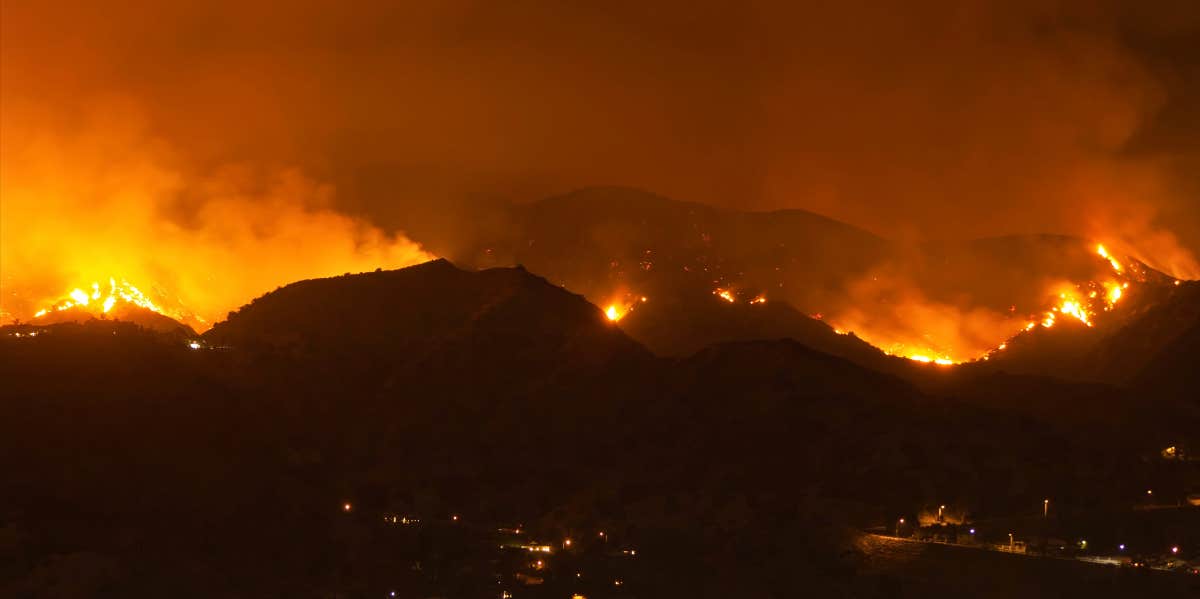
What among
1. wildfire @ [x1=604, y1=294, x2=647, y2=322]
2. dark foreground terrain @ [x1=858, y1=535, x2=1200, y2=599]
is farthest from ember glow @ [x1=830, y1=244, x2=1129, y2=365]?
dark foreground terrain @ [x1=858, y1=535, x2=1200, y2=599]

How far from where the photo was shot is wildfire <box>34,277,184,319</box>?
13612 centimetres

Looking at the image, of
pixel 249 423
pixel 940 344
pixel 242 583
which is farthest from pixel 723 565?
pixel 940 344

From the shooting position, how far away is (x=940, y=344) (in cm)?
17850

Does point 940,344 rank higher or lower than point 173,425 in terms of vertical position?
higher

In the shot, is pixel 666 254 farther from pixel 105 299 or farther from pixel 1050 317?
pixel 105 299

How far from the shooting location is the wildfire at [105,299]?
136125 mm

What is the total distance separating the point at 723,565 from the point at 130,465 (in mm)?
31894


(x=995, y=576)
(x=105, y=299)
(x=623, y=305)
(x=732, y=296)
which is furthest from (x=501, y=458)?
(x=732, y=296)

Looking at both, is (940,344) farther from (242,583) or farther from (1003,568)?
(242,583)

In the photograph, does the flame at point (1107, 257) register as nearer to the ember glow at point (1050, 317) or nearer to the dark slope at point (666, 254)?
the ember glow at point (1050, 317)

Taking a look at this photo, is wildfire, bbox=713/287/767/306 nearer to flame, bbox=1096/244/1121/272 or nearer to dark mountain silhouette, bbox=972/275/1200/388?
dark mountain silhouette, bbox=972/275/1200/388

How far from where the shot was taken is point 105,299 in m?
139

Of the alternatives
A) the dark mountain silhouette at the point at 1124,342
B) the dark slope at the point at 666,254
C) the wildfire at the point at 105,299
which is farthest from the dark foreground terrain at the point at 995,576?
the dark slope at the point at 666,254

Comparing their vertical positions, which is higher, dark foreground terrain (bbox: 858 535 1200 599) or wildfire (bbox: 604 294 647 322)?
wildfire (bbox: 604 294 647 322)
